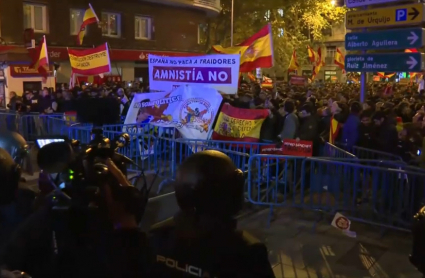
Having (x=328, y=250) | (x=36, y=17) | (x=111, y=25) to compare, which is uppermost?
(x=111, y=25)

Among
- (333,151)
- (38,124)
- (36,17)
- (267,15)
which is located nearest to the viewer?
(333,151)

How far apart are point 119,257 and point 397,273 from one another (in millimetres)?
3681

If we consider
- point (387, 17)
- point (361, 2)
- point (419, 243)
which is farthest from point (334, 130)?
point (419, 243)

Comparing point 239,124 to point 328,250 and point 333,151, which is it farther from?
point 328,250

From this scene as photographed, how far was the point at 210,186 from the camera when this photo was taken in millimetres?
2098

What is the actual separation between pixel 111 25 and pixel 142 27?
2.27 metres

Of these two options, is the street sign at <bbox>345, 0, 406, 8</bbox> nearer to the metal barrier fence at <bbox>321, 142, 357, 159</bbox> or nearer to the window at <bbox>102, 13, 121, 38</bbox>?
the metal barrier fence at <bbox>321, 142, 357, 159</bbox>

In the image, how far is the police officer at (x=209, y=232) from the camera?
2.04 metres

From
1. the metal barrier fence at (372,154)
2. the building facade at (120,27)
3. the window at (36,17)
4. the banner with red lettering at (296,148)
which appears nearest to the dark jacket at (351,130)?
the metal barrier fence at (372,154)

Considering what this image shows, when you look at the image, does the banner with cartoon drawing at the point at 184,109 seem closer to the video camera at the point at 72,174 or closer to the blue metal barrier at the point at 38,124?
the blue metal barrier at the point at 38,124

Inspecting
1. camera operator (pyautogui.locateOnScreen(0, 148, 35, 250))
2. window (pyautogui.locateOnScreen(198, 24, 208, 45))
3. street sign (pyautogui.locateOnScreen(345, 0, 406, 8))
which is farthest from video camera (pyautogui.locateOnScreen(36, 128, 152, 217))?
window (pyautogui.locateOnScreen(198, 24, 208, 45))

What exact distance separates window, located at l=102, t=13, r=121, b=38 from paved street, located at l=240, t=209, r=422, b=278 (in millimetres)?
21072

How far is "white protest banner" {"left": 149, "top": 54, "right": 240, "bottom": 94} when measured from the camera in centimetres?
880

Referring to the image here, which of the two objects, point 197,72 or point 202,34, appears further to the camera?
point 202,34
